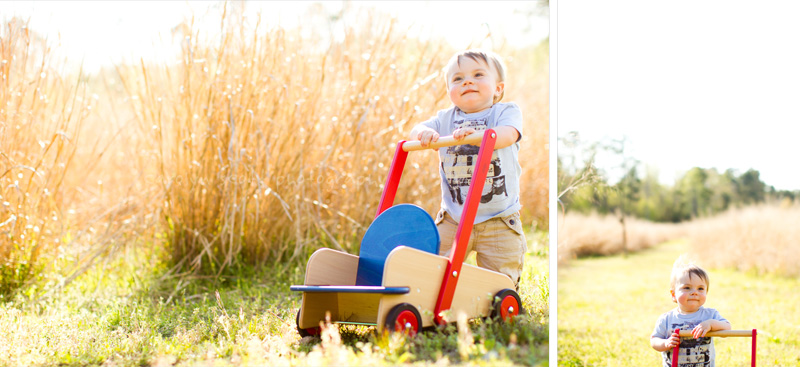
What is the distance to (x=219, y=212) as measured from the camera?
3.68m

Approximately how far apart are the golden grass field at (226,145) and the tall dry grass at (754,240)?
9.04 ft

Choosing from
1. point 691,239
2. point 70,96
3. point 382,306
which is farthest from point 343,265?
point 691,239

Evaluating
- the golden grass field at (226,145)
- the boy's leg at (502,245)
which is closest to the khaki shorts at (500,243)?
the boy's leg at (502,245)

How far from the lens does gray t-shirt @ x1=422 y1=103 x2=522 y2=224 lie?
269cm

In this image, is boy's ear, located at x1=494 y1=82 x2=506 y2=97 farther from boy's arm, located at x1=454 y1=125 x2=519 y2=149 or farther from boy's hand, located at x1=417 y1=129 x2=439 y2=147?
boy's hand, located at x1=417 y1=129 x2=439 y2=147

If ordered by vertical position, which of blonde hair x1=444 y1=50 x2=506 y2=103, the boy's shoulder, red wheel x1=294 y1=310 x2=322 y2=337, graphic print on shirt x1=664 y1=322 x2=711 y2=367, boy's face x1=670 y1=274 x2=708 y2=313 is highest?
blonde hair x1=444 y1=50 x2=506 y2=103

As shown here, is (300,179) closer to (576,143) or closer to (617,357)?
(576,143)

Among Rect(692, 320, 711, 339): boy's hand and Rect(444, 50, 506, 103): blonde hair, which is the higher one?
Rect(444, 50, 506, 103): blonde hair

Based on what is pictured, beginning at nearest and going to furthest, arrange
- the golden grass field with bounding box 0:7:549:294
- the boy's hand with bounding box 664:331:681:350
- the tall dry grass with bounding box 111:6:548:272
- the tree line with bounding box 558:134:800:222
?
1. the boy's hand with bounding box 664:331:681:350
2. the golden grass field with bounding box 0:7:549:294
3. the tall dry grass with bounding box 111:6:548:272
4. the tree line with bounding box 558:134:800:222

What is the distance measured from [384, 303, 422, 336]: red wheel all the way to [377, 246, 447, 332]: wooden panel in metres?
0.02

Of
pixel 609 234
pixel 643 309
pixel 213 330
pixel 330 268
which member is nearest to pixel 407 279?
pixel 330 268

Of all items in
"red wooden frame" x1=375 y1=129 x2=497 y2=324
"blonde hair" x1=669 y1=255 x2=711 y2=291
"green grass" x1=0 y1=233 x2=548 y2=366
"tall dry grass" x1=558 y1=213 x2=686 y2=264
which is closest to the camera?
"green grass" x1=0 y1=233 x2=548 y2=366

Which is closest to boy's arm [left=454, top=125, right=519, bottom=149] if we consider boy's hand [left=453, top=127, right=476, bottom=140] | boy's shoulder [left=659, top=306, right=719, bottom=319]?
boy's hand [left=453, top=127, right=476, bottom=140]

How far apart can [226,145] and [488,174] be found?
163cm
